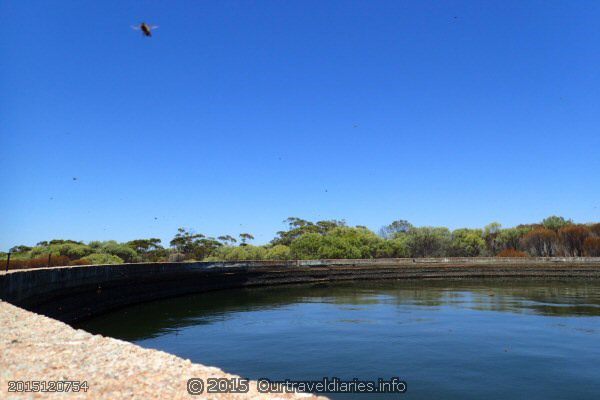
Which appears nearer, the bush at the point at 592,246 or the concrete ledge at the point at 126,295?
the concrete ledge at the point at 126,295

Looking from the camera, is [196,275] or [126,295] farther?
[196,275]

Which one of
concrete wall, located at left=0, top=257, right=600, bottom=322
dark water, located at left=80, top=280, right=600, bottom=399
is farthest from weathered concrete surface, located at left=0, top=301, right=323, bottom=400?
concrete wall, located at left=0, top=257, right=600, bottom=322

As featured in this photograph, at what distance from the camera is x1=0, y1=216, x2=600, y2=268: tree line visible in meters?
80.3

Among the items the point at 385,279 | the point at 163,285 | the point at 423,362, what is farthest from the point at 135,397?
the point at 385,279

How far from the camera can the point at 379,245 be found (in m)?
101

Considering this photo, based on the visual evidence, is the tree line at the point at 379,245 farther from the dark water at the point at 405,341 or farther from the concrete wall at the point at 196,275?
the dark water at the point at 405,341

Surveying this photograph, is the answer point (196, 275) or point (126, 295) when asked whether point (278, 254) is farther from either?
point (126, 295)

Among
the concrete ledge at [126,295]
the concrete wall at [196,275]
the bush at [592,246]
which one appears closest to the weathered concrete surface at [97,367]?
the concrete ledge at [126,295]

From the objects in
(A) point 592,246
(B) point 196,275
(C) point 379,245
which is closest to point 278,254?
(C) point 379,245

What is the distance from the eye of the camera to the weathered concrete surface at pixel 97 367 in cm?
491

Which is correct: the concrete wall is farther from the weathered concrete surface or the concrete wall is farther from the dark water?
the weathered concrete surface

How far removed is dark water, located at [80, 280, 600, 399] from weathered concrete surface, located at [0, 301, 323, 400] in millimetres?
6165

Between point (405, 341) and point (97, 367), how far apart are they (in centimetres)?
1396

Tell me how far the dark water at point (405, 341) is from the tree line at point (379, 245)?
2109 inches
